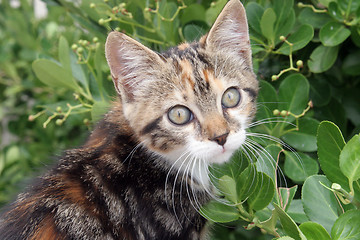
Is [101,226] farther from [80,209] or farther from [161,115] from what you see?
[161,115]

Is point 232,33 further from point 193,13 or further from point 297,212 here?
point 297,212

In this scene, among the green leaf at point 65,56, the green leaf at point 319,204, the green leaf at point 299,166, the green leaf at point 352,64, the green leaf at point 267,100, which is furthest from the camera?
the green leaf at point 65,56

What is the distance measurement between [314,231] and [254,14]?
88cm

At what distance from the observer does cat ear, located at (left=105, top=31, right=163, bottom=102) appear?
1.43 m

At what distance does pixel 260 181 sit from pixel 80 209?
2.07 ft

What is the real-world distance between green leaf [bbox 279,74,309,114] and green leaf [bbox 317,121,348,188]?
1.43 feet

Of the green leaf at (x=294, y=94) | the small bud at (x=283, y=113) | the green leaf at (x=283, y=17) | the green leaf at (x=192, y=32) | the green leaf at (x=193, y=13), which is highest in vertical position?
the green leaf at (x=193, y=13)

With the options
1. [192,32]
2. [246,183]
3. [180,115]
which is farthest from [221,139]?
[192,32]

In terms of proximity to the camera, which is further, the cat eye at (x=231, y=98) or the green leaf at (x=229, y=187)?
the cat eye at (x=231, y=98)

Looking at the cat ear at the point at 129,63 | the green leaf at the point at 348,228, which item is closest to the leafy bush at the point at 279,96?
the green leaf at the point at 348,228

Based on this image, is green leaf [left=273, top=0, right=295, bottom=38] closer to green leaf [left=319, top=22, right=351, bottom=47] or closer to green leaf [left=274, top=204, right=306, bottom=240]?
green leaf [left=319, top=22, right=351, bottom=47]

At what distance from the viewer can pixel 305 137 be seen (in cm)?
145

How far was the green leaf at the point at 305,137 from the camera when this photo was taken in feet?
4.67

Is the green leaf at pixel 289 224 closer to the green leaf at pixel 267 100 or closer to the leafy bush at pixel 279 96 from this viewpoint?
the leafy bush at pixel 279 96
